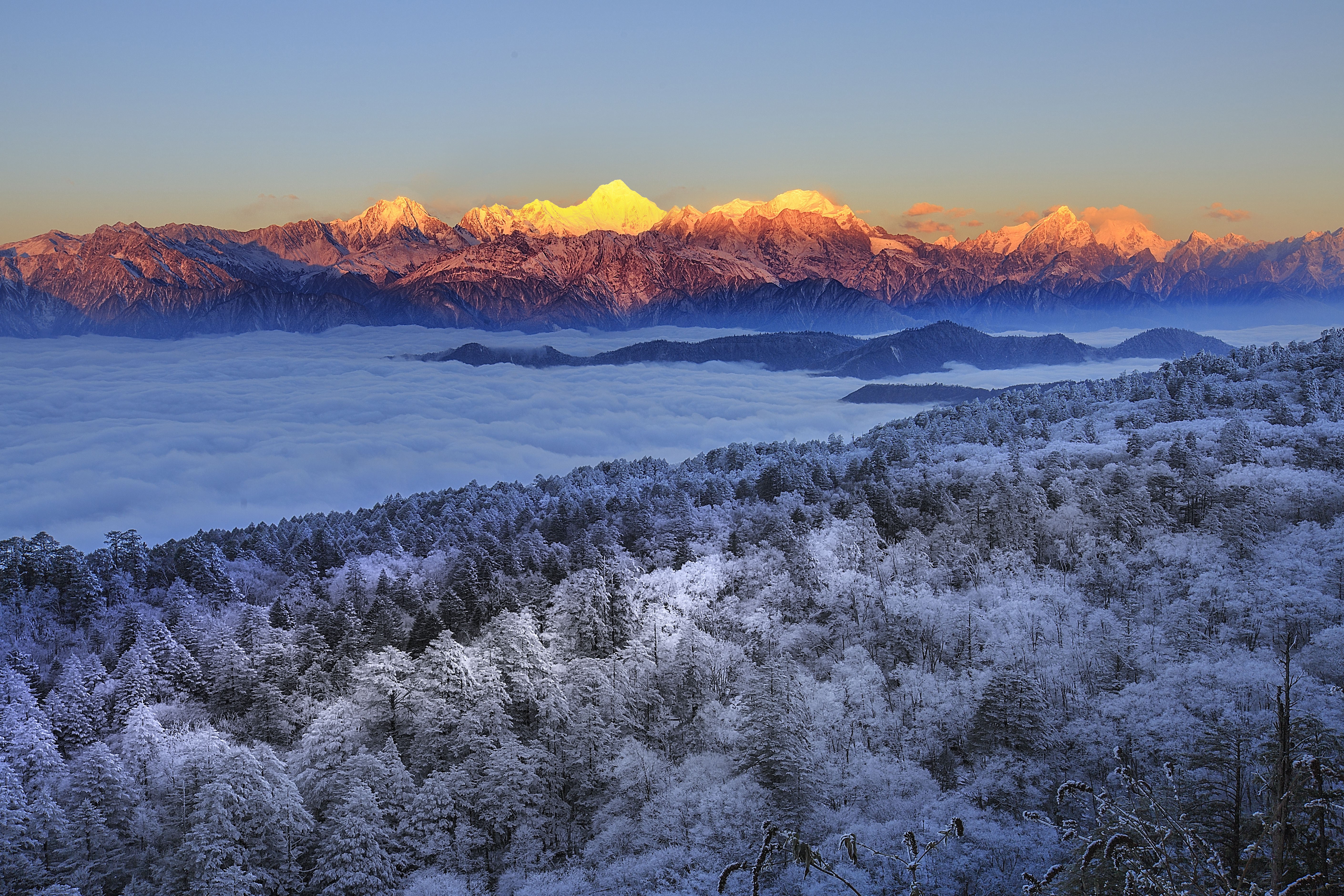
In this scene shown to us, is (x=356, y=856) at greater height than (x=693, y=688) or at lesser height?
lesser

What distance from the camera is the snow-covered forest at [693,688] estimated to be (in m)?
64.4

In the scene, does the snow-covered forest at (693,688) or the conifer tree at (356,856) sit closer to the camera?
the snow-covered forest at (693,688)

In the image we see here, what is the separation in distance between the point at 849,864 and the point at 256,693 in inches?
2593

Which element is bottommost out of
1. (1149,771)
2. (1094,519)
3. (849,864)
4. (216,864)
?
(849,864)

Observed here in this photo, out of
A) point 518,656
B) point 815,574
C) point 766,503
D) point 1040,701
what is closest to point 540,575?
point 518,656

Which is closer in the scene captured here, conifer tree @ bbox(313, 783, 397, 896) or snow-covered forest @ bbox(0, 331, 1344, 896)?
snow-covered forest @ bbox(0, 331, 1344, 896)

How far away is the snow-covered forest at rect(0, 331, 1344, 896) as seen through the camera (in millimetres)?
64438

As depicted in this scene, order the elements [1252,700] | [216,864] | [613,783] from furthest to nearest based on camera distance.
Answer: [613,783]
[1252,700]
[216,864]

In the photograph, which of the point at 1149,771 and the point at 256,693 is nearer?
the point at 1149,771

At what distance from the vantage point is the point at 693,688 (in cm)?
9250

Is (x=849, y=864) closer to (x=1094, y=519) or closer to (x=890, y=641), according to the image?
(x=890, y=641)

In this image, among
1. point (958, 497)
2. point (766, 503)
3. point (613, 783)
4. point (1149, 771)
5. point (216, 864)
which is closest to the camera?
point (216, 864)

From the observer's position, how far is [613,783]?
77.9m

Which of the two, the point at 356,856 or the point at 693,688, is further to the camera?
the point at 693,688
